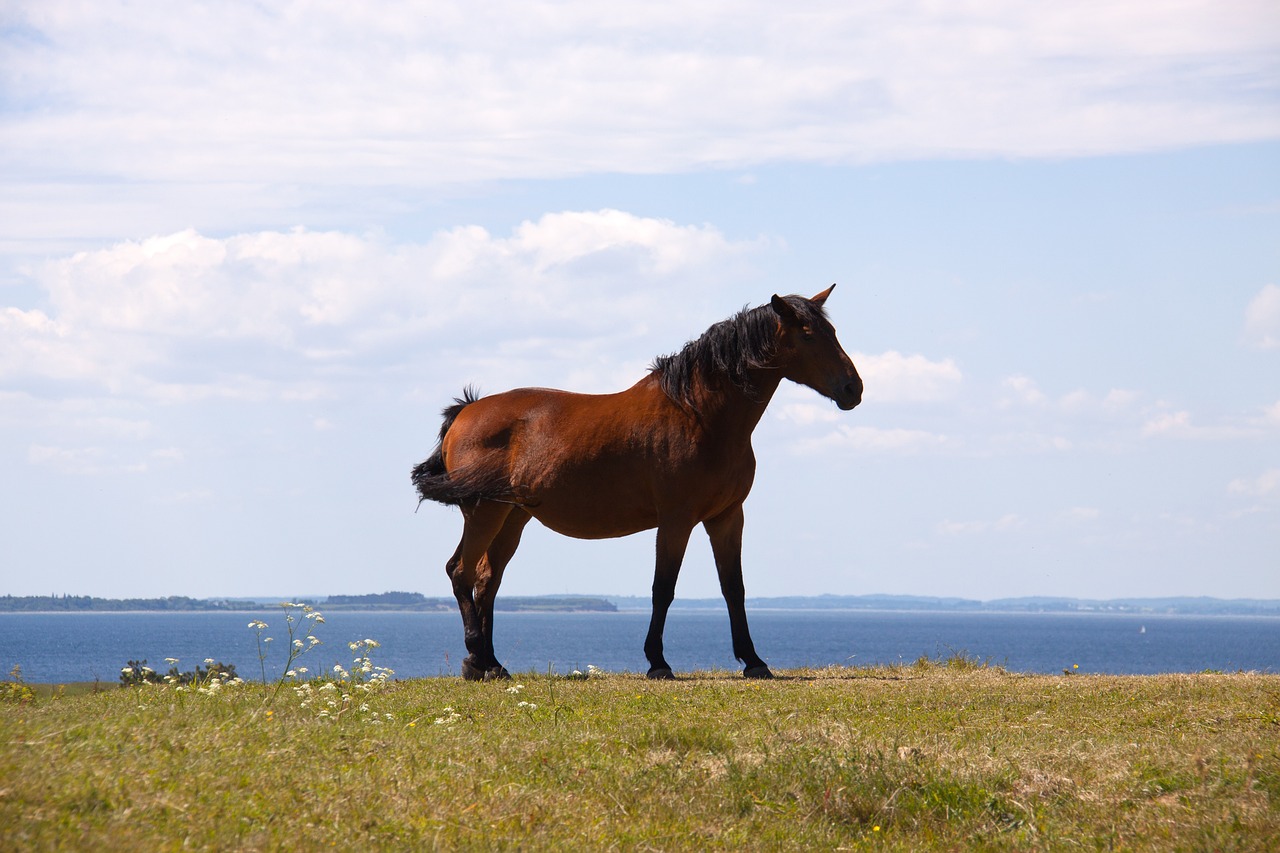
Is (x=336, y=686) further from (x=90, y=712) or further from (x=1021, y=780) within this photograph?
(x=1021, y=780)

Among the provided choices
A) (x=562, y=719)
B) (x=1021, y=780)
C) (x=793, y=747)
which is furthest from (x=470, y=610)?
→ (x=1021, y=780)

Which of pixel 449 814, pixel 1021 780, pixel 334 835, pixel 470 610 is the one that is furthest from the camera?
pixel 470 610

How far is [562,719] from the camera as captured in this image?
31.9 feet

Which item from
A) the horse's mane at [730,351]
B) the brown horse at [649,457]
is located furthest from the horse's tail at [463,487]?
the horse's mane at [730,351]

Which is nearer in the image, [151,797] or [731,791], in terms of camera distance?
[151,797]

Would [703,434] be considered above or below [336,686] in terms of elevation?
above

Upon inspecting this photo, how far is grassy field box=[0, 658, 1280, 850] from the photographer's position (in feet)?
20.4

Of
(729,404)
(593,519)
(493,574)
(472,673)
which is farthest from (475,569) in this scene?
(729,404)

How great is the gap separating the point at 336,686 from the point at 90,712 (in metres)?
1.85

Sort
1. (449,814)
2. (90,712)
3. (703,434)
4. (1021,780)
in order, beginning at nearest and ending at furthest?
(449,814)
(1021,780)
(90,712)
(703,434)

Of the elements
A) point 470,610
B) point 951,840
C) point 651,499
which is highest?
point 651,499

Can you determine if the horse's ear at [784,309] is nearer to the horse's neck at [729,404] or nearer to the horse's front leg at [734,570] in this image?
the horse's neck at [729,404]

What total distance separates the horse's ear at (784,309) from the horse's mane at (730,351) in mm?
45

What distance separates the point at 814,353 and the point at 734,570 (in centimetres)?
259
